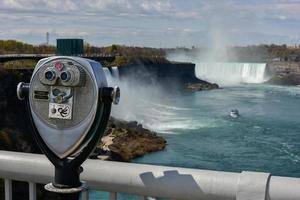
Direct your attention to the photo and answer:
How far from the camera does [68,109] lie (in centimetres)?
178

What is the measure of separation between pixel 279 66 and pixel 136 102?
2216 inches

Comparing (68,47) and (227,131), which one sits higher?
(68,47)

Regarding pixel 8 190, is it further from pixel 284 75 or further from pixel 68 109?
pixel 284 75

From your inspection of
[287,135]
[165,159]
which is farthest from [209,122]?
[165,159]

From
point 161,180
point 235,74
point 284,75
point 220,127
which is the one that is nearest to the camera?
point 161,180

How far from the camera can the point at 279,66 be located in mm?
114562

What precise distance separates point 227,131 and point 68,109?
43.6m

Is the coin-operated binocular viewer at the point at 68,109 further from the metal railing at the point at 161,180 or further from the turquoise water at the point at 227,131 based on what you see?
the turquoise water at the point at 227,131

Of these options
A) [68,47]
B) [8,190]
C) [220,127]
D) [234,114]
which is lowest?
[220,127]

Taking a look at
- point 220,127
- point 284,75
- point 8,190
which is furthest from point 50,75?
point 284,75

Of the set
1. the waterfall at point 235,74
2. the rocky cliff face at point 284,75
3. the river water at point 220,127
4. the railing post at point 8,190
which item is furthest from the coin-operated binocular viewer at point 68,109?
the rocky cliff face at point 284,75

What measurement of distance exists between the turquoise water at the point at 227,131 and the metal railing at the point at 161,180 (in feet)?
47.6

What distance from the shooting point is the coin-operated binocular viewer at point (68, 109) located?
1.74 meters

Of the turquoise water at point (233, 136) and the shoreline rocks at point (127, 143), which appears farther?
the shoreline rocks at point (127, 143)
